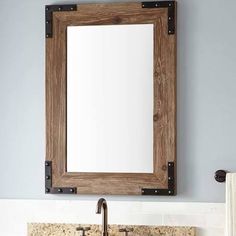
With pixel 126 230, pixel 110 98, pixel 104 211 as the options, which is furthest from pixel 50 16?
pixel 126 230

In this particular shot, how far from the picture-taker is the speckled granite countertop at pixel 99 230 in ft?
10.1

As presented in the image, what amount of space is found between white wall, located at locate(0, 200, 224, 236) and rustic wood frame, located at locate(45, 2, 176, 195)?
0.22 ft

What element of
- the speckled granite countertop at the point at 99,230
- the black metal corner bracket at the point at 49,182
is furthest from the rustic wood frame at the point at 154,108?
the speckled granite countertop at the point at 99,230

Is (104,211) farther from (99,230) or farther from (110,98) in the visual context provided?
(110,98)

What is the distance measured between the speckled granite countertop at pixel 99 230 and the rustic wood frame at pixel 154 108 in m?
0.16

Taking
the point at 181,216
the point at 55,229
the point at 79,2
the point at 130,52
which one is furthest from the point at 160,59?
the point at 55,229

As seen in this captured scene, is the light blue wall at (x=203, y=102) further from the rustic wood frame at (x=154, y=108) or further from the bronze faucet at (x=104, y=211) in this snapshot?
the bronze faucet at (x=104, y=211)

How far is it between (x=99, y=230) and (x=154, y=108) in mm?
599

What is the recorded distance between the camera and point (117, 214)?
10.4 feet

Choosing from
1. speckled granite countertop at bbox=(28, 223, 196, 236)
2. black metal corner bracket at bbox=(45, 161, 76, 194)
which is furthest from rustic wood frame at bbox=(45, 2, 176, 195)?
speckled granite countertop at bbox=(28, 223, 196, 236)

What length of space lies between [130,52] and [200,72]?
1.06 ft

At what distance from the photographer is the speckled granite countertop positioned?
3.09 meters

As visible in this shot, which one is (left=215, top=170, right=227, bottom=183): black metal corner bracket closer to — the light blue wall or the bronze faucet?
the light blue wall

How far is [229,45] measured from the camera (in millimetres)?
3082
